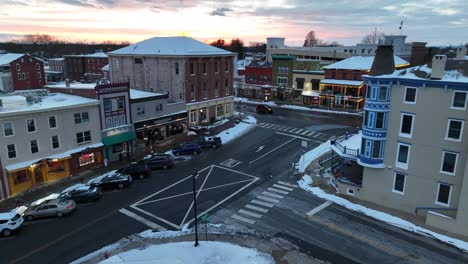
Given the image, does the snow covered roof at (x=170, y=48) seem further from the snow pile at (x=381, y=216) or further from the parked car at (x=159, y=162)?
the snow pile at (x=381, y=216)

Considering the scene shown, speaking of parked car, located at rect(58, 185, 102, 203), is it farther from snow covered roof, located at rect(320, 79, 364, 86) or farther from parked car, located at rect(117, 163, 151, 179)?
snow covered roof, located at rect(320, 79, 364, 86)

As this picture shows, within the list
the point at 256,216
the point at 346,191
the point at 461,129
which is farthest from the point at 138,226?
the point at 461,129

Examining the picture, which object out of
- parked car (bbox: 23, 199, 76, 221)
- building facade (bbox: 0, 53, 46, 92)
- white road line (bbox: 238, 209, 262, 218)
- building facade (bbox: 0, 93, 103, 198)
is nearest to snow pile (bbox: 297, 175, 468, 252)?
white road line (bbox: 238, 209, 262, 218)

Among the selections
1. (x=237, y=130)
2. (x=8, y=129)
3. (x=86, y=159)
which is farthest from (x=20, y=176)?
(x=237, y=130)

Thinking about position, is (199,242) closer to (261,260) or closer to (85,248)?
(261,260)

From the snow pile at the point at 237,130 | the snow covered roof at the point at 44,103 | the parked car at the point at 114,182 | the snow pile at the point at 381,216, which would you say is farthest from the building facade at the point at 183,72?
the snow pile at the point at 381,216

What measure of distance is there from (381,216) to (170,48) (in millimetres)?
44302

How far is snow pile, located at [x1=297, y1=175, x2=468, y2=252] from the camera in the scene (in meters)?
24.1

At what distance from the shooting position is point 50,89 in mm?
44375

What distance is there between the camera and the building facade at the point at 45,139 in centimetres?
3237

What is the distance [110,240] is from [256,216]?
38.4 feet

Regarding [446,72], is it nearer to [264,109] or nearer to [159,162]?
[159,162]

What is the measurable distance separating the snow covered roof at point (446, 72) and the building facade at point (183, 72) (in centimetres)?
3499

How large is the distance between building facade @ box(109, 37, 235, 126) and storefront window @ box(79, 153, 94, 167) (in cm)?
1816
